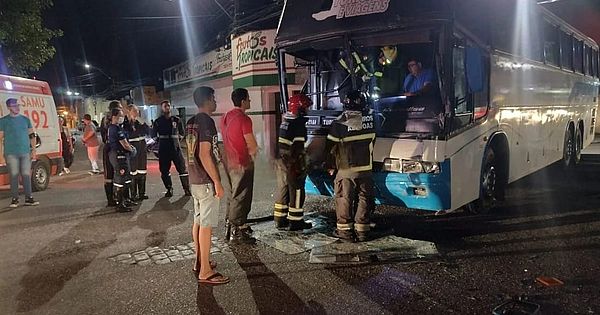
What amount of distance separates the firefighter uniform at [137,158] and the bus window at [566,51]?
820 cm

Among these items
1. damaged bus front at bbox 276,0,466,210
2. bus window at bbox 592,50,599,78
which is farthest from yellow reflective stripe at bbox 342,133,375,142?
bus window at bbox 592,50,599,78

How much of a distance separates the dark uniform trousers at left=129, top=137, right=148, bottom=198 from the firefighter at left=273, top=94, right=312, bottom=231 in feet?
10.9

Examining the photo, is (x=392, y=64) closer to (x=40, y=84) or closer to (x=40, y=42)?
(x=40, y=84)

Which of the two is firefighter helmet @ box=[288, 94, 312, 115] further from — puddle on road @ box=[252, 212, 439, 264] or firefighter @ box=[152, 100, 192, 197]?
firefighter @ box=[152, 100, 192, 197]

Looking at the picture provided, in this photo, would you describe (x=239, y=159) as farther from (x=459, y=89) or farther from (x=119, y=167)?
(x=119, y=167)

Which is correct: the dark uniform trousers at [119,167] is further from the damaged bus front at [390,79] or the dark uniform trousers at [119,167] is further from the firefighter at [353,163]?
the firefighter at [353,163]

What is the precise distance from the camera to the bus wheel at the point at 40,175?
9.78 meters

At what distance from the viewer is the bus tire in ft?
33.9

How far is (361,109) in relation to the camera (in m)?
5.49

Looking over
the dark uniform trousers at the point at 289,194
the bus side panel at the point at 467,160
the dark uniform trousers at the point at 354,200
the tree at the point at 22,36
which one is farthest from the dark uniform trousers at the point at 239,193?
the tree at the point at 22,36

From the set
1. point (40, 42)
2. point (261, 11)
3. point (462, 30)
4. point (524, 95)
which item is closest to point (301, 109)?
point (462, 30)

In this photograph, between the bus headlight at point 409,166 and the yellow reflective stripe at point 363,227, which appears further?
the yellow reflective stripe at point 363,227

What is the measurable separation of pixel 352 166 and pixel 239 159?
1.36 metres

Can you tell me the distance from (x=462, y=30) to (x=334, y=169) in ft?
7.20
